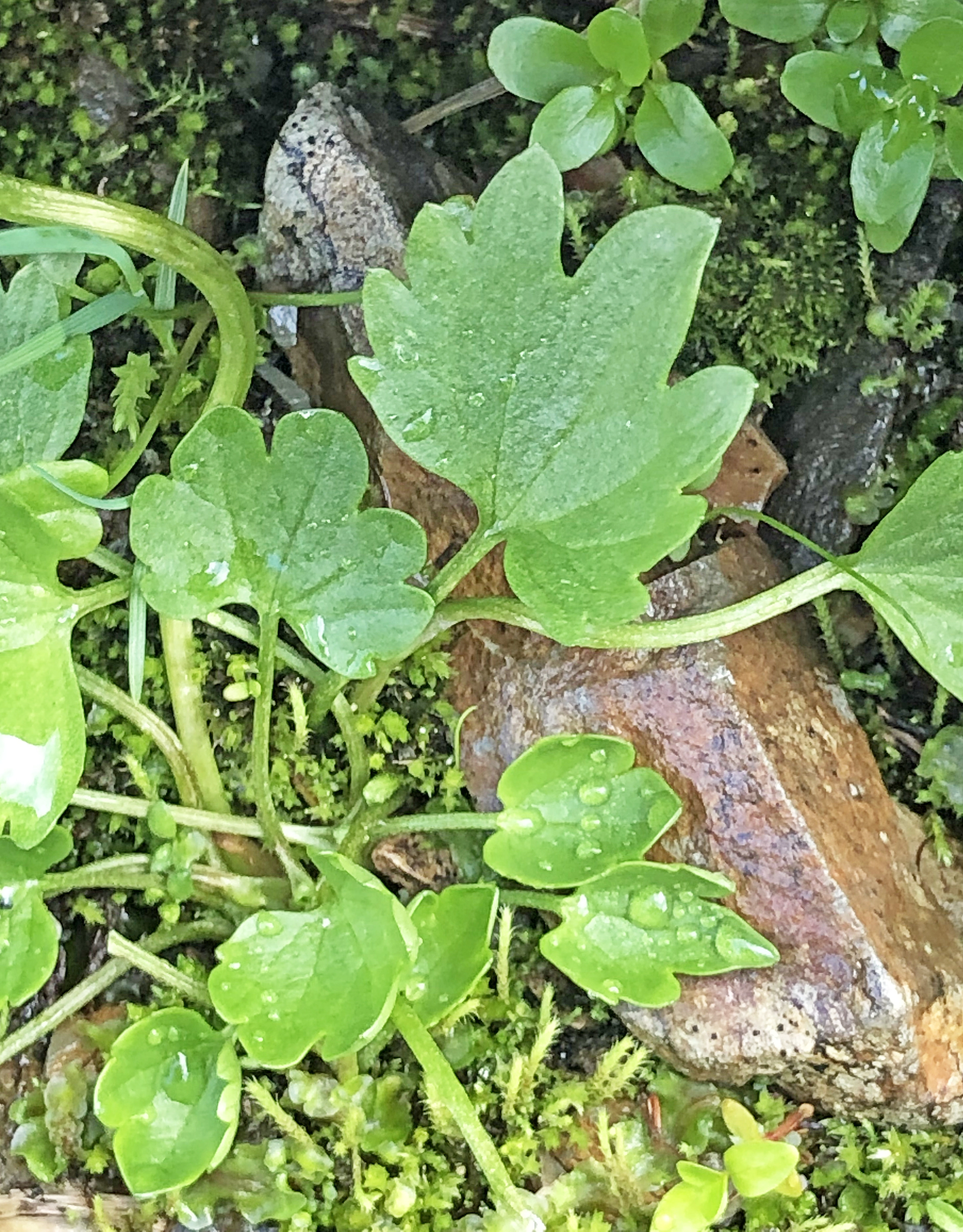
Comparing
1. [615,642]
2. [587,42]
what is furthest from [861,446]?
[587,42]

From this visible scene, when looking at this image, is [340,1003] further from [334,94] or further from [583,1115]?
[334,94]

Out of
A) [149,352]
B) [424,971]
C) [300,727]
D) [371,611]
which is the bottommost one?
[424,971]

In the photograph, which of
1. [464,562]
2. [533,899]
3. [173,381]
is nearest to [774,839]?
[533,899]

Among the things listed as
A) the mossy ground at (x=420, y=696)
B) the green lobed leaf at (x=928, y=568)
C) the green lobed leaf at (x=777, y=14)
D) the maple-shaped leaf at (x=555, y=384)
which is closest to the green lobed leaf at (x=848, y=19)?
the green lobed leaf at (x=777, y=14)

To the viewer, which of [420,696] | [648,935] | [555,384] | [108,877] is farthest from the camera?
[420,696]

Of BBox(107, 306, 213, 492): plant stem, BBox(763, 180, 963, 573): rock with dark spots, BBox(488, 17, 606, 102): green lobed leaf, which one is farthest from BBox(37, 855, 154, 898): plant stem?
BBox(488, 17, 606, 102): green lobed leaf

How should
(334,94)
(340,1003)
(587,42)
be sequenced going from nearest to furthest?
(340,1003) → (587,42) → (334,94)

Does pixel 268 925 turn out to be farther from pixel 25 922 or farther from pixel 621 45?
pixel 621 45
